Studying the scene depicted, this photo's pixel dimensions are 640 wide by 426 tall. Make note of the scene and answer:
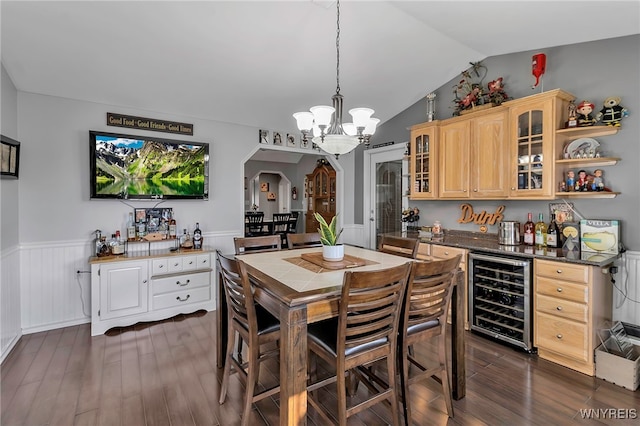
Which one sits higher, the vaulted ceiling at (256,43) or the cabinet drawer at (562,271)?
the vaulted ceiling at (256,43)

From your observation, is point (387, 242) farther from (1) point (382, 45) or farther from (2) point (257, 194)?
(2) point (257, 194)

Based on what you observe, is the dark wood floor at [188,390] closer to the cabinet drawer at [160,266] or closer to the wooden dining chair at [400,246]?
the cabinet drawer at [160,266]

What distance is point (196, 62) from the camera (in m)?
3.13

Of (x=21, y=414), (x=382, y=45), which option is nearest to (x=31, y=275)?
(x=21, y=414)

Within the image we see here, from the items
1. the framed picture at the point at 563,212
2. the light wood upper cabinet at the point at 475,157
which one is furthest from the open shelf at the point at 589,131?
Answer: the framed picture at the point at 563,212

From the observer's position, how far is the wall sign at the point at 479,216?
354 centimetres

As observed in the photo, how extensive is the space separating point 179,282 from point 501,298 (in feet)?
→ 11.0

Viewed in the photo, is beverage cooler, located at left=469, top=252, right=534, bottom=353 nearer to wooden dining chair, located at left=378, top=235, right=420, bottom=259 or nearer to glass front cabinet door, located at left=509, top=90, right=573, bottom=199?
glass front cabinet door, located at left=509, top=90, right=573, bottom=199

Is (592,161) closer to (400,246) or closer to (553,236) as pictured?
(553,236)

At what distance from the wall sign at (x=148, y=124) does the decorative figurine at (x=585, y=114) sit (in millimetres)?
4090

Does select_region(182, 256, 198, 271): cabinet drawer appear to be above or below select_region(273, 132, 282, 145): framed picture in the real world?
below

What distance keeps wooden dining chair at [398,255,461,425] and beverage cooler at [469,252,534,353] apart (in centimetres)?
121

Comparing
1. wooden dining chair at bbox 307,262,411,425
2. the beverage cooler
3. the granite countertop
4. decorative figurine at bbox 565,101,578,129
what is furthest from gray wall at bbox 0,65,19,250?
decorative figurine at bbox 565,101,578,129

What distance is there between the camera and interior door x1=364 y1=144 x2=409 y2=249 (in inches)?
184
